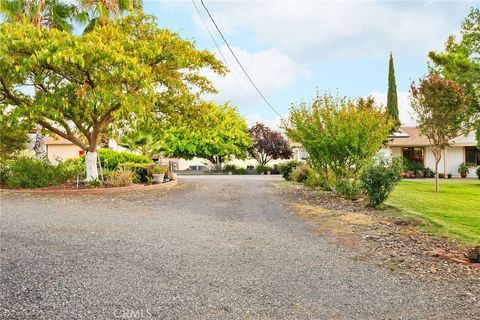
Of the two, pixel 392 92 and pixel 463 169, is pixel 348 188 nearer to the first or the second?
pixel 463 169

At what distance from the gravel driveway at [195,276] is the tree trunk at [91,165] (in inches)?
298

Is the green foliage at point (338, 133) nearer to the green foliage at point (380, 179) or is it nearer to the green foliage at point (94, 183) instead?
the green foliage at point (380, 179)

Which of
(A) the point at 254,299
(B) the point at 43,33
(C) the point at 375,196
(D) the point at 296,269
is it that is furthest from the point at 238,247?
(B) the point at 43,33

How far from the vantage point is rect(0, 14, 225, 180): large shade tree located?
44.3 feet

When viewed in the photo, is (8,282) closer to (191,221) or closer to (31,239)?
(31,239)

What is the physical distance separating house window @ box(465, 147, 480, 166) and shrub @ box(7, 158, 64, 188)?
28.5 m

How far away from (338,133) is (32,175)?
1168cm

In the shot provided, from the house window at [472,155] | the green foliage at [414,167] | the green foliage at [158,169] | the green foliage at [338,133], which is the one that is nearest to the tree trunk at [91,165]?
the green foliage at [158,169]

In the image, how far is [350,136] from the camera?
522 inches

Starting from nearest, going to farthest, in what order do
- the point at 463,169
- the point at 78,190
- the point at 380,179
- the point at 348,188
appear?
the point at 380,179, the point at 348,188, the point at 78,190, the point at 463,169

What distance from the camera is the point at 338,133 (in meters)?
13.6

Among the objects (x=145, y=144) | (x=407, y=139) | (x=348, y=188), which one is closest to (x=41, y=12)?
(x=145, y=144)

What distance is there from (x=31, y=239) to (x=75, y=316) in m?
3.86

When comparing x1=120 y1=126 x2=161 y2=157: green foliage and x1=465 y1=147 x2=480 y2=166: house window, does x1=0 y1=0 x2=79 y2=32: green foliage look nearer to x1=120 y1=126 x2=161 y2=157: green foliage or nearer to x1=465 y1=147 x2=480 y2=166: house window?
x1=120 y1=126 x2=161 y2=157: green foliage
